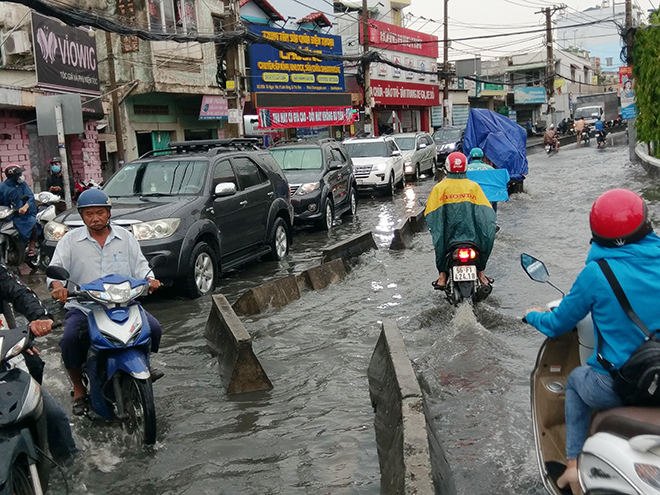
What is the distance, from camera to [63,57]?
59.4 ft

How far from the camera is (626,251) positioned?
3.02 m

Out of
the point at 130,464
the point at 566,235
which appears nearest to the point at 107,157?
the point at 566,235

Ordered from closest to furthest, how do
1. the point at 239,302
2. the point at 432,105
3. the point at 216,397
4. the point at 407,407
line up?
the point at 407,407 → the point at 216,397 → the point at 239,302 → the point at 432,105

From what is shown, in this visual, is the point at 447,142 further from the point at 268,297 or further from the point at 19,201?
the point at 268,297

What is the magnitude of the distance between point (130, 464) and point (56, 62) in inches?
608

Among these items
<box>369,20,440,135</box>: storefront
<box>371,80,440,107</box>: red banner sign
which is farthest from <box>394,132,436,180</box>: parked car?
<box>371,80,440,107</box>: red banner sign

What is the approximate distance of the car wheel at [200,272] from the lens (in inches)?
339

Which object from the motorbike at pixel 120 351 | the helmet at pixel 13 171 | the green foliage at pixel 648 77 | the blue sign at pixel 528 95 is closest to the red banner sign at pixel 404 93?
the blue sign at pixel 528 95

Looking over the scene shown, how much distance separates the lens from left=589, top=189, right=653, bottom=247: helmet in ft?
9.83

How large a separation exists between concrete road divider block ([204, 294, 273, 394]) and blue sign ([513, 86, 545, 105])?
63.7 meters

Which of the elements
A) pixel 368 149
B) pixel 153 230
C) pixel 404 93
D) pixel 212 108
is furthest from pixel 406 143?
pixel 404 93

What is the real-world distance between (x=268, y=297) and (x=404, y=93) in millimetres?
39200

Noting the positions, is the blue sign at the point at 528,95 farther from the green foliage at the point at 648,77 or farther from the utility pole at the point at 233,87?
the utility pole at the point at 233,87

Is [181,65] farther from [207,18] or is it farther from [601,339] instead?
[601,339]
